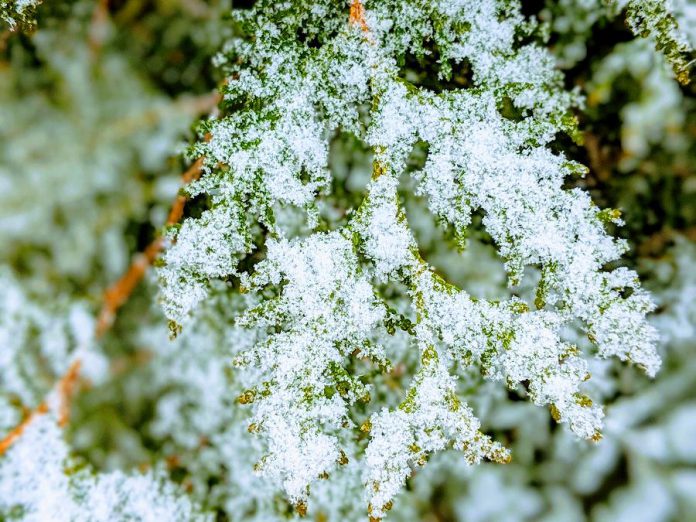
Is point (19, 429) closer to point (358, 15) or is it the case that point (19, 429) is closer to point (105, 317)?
point (105, 317)

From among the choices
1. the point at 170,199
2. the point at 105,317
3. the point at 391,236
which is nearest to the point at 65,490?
the point at 105,317

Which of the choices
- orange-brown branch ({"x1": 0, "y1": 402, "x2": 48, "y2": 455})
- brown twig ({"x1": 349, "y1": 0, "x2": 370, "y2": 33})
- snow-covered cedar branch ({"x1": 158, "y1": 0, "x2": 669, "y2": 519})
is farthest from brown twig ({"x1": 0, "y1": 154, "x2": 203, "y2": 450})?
brown twig ({"x1": 349, "y1": 0, "x2": 370, "y2": 33})

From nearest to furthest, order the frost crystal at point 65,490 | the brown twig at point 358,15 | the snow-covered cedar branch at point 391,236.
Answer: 1. the snow-covered cedar branch at point 391,236
2. the brown twig at point 358,15
3. the frost crystal at point 65,490

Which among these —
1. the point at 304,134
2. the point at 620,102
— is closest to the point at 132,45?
the point at 304,134

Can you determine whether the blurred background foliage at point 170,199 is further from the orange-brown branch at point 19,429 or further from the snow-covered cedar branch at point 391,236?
the snow-covered cedar branch at point 391,236

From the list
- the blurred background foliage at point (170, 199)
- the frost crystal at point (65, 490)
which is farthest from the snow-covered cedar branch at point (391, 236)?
the frost crystal at point (65, 490)

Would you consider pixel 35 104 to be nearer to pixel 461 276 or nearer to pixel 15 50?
pixel 15 50
